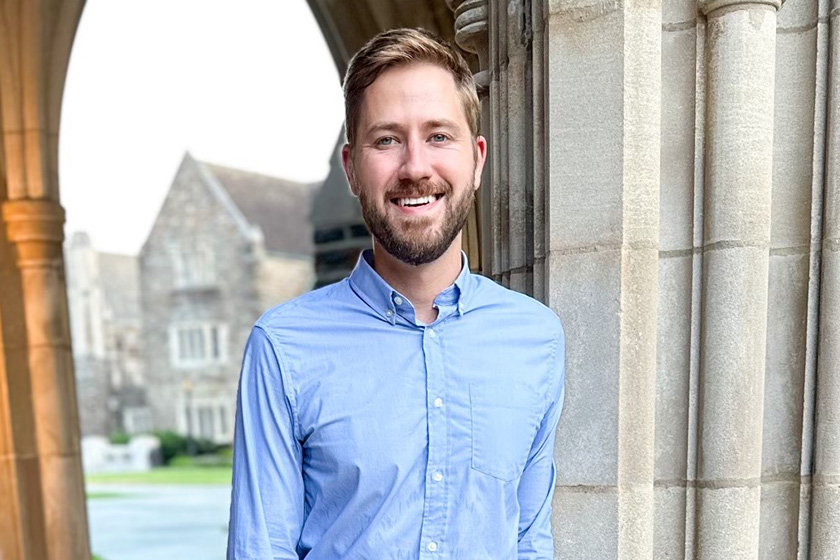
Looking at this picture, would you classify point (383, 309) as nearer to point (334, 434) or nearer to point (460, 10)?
point (334, 434)

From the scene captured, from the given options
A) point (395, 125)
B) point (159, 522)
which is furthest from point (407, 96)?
point (159, 522)

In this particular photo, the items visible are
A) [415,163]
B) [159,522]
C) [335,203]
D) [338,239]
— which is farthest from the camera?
[159,522]

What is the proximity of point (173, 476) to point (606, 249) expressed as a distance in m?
21.4

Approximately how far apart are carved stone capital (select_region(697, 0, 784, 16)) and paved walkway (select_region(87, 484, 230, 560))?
9414mm

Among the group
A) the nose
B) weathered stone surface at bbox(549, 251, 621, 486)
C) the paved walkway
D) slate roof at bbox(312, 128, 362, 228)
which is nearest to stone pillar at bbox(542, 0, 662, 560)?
weathered stone surface at bbox(549, 251, 621, 486)

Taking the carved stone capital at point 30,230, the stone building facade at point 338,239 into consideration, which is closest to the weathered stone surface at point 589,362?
the carved stone capital at point 30,230

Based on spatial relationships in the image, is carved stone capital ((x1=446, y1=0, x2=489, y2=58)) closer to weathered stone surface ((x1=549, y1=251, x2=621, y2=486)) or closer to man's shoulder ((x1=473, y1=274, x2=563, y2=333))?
weathered stone surface ((x1=549, y1=251, x2=621, y2=486))

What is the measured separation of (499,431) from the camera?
105cm

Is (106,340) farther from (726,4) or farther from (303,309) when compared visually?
(726,4)

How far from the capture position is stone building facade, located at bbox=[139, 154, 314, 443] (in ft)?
71.3

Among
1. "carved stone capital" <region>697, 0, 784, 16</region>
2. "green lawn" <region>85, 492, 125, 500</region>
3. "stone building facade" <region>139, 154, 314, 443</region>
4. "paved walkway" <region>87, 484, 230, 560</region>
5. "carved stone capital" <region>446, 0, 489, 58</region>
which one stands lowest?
"green lawn" <region>85, 492, 125, 500</region>

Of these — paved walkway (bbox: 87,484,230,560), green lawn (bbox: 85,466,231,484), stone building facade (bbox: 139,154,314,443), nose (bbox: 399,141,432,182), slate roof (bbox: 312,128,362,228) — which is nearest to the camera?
nose (bbox: 399,141,432,182)

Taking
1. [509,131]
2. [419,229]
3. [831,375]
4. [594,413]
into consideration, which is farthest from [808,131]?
[419,229]

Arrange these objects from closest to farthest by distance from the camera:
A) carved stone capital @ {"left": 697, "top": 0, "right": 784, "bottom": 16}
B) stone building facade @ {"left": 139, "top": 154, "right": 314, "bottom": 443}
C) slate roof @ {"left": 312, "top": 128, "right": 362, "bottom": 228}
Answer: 1. carved stone capital @ {"left": 697, "top": 0, "right": 784, "bottom": 16}
2. slate roof @ {"left": 312, "top": 128, "right": 362, "bottom": 228}
3. stone building facade @ {"left": 139, "top": 154, "right": 314, "bottom": 443}
